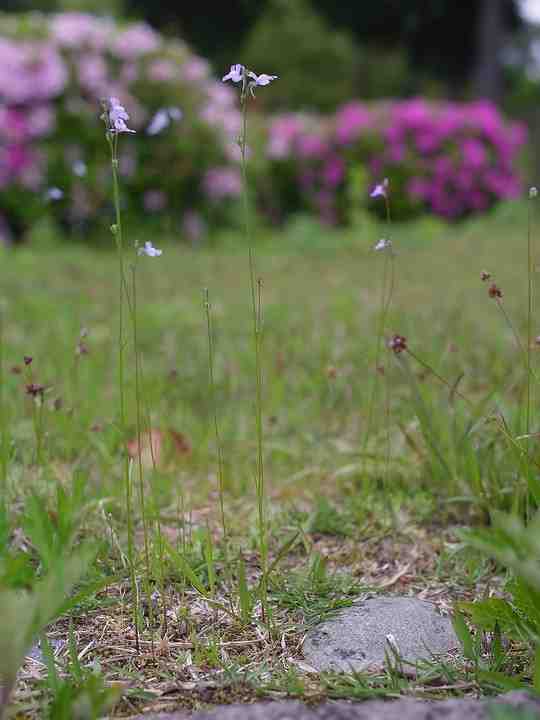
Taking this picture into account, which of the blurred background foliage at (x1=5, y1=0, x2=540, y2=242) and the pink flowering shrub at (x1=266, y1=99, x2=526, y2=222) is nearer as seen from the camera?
the blurred background foliage at (x1=5, y1=0, x2=540, y2=242)

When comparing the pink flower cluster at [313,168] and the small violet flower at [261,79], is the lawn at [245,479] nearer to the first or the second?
the small violet flower at [261,79]

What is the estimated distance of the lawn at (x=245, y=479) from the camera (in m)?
1.21

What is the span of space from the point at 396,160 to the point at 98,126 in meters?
4.36

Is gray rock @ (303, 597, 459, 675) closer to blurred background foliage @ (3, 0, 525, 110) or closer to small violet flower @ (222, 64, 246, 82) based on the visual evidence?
small violet flower @ (222, 64, 246, 82)

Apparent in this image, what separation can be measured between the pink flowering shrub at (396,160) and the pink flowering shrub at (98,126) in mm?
2349

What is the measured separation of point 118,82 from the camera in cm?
725

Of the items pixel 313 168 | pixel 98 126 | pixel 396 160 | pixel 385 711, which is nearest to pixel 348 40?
pixel 396 160

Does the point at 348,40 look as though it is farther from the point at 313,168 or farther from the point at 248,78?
the point at 248,78

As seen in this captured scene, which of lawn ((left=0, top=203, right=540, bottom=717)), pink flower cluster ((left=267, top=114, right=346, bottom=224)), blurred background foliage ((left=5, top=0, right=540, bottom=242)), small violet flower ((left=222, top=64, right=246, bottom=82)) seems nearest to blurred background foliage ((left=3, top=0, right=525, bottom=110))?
blurred background foliage ((left=5, top=0, right=540, bottom=242))

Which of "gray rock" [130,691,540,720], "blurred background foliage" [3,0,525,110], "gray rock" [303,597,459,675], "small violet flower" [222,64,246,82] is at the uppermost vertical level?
"blurred background foliage" [3,0,525,110]

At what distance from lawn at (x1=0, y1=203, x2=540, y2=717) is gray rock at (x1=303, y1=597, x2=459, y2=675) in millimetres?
38

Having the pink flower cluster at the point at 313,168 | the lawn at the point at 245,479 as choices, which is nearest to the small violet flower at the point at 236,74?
the lawn at the point at 245,479

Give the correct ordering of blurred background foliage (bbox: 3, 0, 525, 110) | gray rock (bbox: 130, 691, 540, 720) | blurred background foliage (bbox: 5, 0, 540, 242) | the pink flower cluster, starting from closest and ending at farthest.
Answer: gray rock (bbox: 130, 691, 540, 720) → blurred background foliage (bbox: 5, 0, 540, 242) → the pink flower cluster → blurred background foliage (bbox: 3, 0, 525, 110)

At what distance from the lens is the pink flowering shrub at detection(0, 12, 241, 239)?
6.93 metres
